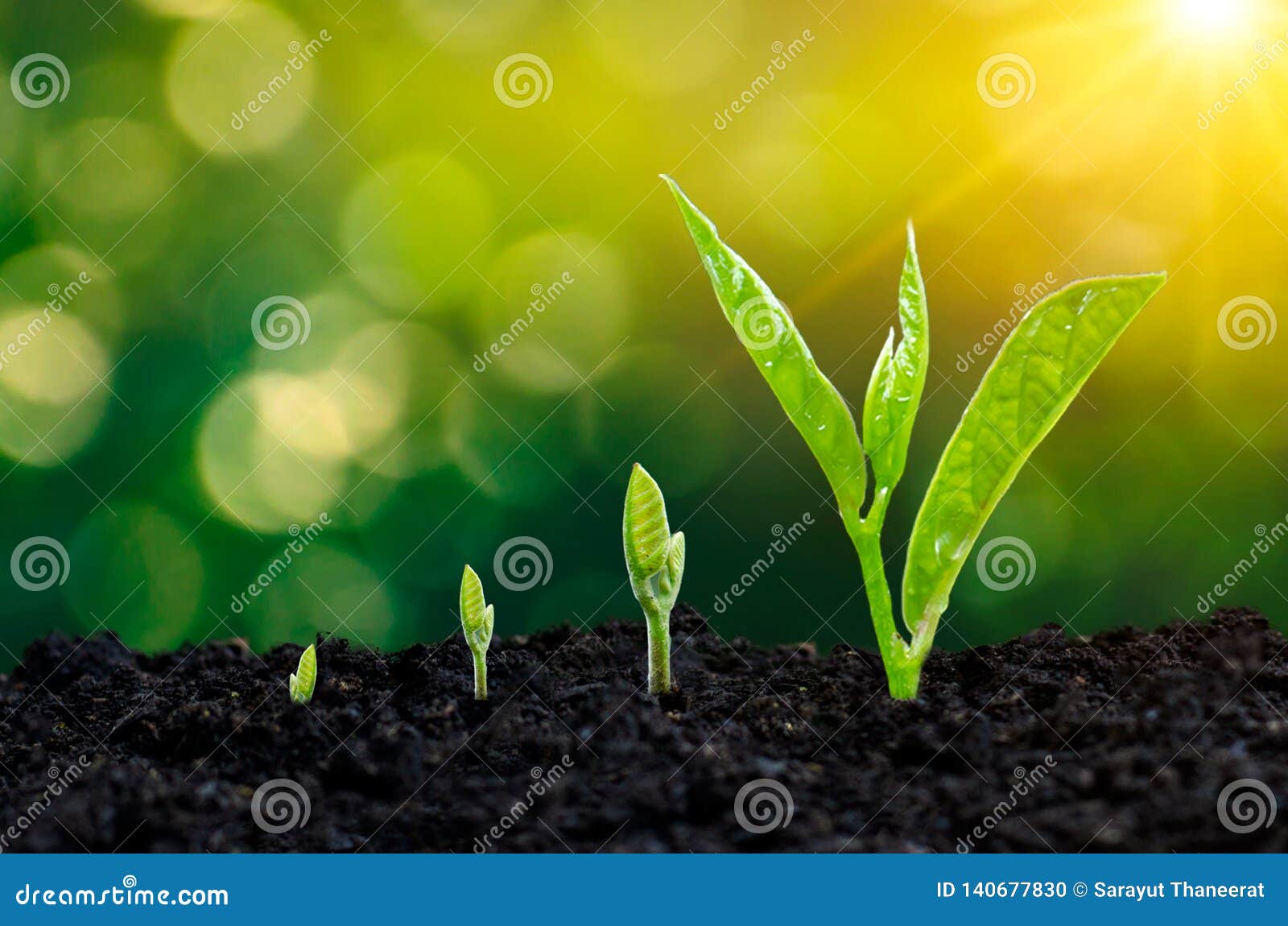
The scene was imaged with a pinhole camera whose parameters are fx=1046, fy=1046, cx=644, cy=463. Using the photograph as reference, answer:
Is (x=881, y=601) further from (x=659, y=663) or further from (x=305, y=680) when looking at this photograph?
(x=305, y=680)

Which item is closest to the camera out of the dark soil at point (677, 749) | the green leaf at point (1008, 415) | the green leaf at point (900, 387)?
the dark soil at point (677, 749)

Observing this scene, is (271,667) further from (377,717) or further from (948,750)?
(948,750)

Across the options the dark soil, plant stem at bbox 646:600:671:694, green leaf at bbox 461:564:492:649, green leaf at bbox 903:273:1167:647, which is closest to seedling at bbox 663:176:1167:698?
green leaf at bbox 903:273:1167:647

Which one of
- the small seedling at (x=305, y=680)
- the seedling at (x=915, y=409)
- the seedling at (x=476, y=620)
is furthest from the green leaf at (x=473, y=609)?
the seedling at (x=915, y=409)

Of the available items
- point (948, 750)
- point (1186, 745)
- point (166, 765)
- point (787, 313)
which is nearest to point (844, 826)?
point (948, 750)

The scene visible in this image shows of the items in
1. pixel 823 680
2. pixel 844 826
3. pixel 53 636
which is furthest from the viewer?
pixel 53 636

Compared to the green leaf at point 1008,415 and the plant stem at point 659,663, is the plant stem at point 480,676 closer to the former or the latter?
the plant stem at point 659,663

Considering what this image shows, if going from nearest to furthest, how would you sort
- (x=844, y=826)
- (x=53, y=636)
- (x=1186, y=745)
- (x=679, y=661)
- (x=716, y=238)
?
(x=844, y=826) < (x=1186, y=745) < (x=716, y=238) < (x=679, y=661) < (x=53, y=636)

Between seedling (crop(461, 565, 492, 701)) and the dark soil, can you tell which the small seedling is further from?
seedling (crop(461, 565, 492, 701))
